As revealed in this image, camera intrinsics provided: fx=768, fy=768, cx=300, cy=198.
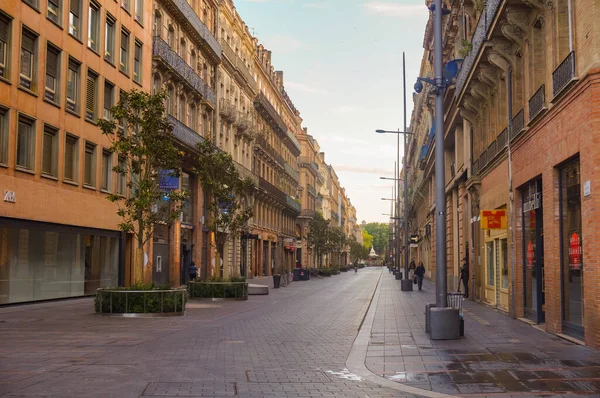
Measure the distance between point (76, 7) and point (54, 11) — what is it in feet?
6.36

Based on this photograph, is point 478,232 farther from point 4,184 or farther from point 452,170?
point 4,184

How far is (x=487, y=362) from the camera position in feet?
36.3

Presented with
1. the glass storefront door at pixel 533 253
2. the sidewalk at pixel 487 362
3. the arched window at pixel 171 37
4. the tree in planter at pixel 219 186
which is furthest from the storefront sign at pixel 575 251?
the arched window at pixel 171 37

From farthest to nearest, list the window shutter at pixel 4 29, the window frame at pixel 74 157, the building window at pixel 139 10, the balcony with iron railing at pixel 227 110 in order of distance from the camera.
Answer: the balcony with iron railing at pixel 227 110 < the building window at pixel 139 10 < the window frame at pixel 74 157 < the window shutter at pixel 4 29

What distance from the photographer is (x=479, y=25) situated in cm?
2241

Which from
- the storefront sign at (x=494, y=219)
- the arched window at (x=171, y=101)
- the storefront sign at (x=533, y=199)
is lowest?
the storefront sign at (x=494, y=219)

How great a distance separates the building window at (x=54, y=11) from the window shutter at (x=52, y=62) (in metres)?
1.08

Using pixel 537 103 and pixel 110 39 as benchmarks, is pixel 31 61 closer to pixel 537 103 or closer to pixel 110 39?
pixel 110 39

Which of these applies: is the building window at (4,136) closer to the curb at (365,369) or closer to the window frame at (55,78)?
the window frame at (55,78)

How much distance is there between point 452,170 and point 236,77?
23.4m

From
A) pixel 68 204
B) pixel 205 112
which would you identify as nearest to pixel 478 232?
pixel 68 204

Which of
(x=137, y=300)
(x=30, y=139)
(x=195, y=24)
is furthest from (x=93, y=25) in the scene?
(x=137, y=300)

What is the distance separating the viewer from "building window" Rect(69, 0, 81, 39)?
2861 cm

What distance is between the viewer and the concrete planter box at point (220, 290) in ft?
93.5
